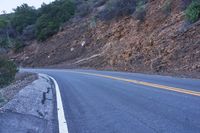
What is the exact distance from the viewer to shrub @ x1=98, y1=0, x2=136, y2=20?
133 feet

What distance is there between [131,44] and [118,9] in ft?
35.7

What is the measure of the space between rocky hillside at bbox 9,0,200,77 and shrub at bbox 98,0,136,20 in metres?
0.52

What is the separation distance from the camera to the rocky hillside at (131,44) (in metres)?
24.1

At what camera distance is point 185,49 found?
23703 millimetres

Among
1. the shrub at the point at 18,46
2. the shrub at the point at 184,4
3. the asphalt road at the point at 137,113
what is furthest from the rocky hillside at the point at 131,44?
the asphalt road at the point at 137,113

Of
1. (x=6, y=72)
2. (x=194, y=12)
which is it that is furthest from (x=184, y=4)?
(x=6, y=72)

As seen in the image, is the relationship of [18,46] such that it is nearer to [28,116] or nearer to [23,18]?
[23,18]

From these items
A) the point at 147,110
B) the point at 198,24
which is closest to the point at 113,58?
the point at 198,24

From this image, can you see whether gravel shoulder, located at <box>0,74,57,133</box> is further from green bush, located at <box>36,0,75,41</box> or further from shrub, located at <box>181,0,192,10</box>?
green bush, located at <box>36,0,75,41</box>

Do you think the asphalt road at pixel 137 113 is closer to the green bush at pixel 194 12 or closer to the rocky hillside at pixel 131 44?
the rocky hillside at pixel 131 44

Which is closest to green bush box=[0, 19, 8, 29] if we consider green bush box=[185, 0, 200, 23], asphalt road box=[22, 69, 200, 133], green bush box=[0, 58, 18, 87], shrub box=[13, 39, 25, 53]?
shrub box=[13, 39, 25, 53]

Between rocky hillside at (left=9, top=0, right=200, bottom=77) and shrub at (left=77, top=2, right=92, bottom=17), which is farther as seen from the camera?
shrub at (left=77, top=2, right=92, bottom=17)

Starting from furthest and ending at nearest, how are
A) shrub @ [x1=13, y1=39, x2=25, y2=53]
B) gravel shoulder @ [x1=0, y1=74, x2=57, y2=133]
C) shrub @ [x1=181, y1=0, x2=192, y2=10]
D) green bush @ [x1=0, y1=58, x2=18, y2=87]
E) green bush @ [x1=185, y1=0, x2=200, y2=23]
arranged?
shrub @ [x1=13, y1=39, x2=25, y2=53], shrub @ [x1=181, y1=0, x2=192, y2=10], green bush @ [x1=0, y1=58, x2=18, y2=87], green bush @ [x1=185, y1=0, x2=200, y2=23], gravel shoulder @ [x1=0, y1=74, x2=57, y2=133]

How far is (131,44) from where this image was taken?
32.8 metres
